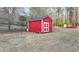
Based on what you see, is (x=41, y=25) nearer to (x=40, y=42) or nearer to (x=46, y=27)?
(x=46, y=27)

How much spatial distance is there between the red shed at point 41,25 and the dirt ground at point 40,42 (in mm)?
56

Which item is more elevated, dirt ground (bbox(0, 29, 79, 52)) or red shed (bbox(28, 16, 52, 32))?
red shed (bbox(28, 16, 52, 32))

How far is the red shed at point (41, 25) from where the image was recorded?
5.45 ft

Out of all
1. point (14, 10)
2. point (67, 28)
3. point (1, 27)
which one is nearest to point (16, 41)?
point (1, 27)

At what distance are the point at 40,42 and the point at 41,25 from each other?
19 cm

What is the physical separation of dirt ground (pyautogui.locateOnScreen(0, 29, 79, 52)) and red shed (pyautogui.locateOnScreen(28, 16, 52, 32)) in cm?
6

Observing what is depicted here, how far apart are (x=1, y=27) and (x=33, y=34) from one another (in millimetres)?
363

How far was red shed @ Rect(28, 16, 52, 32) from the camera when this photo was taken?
166 centimetres

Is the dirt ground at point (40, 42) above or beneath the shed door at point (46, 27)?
beneath

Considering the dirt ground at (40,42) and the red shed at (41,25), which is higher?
the red shed at (41,25)

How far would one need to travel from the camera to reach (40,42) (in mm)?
1656

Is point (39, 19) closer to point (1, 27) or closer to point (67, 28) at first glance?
point (67, 28)

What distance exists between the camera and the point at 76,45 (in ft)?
5.43

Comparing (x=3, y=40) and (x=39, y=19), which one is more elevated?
(x=39, y=19)
